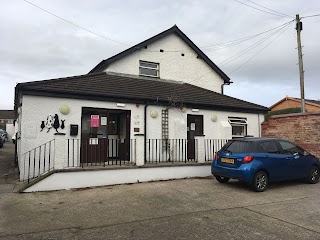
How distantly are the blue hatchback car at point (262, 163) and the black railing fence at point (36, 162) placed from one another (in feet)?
17.4

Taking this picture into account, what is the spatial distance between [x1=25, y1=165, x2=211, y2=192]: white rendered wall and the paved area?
12.5 inches

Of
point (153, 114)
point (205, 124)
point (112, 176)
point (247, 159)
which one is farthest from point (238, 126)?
point (112, 176)

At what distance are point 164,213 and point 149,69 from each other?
372 inches

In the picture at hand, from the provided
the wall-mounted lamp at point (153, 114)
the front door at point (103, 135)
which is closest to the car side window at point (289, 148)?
the wall-mounted lamp at point (153, 114)

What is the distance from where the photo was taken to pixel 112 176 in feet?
28.4

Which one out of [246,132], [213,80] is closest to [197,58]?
[213,80]

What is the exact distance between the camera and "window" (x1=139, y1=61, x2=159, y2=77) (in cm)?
1399

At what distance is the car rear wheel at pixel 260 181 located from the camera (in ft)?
25.2

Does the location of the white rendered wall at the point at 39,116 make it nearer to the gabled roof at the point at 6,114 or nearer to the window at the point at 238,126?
the window at the point at 238,126

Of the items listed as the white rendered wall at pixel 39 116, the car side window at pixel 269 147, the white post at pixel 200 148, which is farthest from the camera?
the white post at pixel 200 148

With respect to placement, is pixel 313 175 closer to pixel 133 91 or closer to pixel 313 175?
pixel 313 175

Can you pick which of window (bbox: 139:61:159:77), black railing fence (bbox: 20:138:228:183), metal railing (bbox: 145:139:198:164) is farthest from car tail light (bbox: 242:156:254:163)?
window (bbox: 139:61:159:77)

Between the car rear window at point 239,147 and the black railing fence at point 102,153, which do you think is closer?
the car rear window at point 239,147

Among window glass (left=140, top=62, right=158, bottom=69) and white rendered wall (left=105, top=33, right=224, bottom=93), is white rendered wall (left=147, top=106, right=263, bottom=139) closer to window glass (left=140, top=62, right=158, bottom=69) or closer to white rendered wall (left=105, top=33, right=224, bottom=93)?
white rendered wall (left=105, top=33, right=224, bottom=93)
